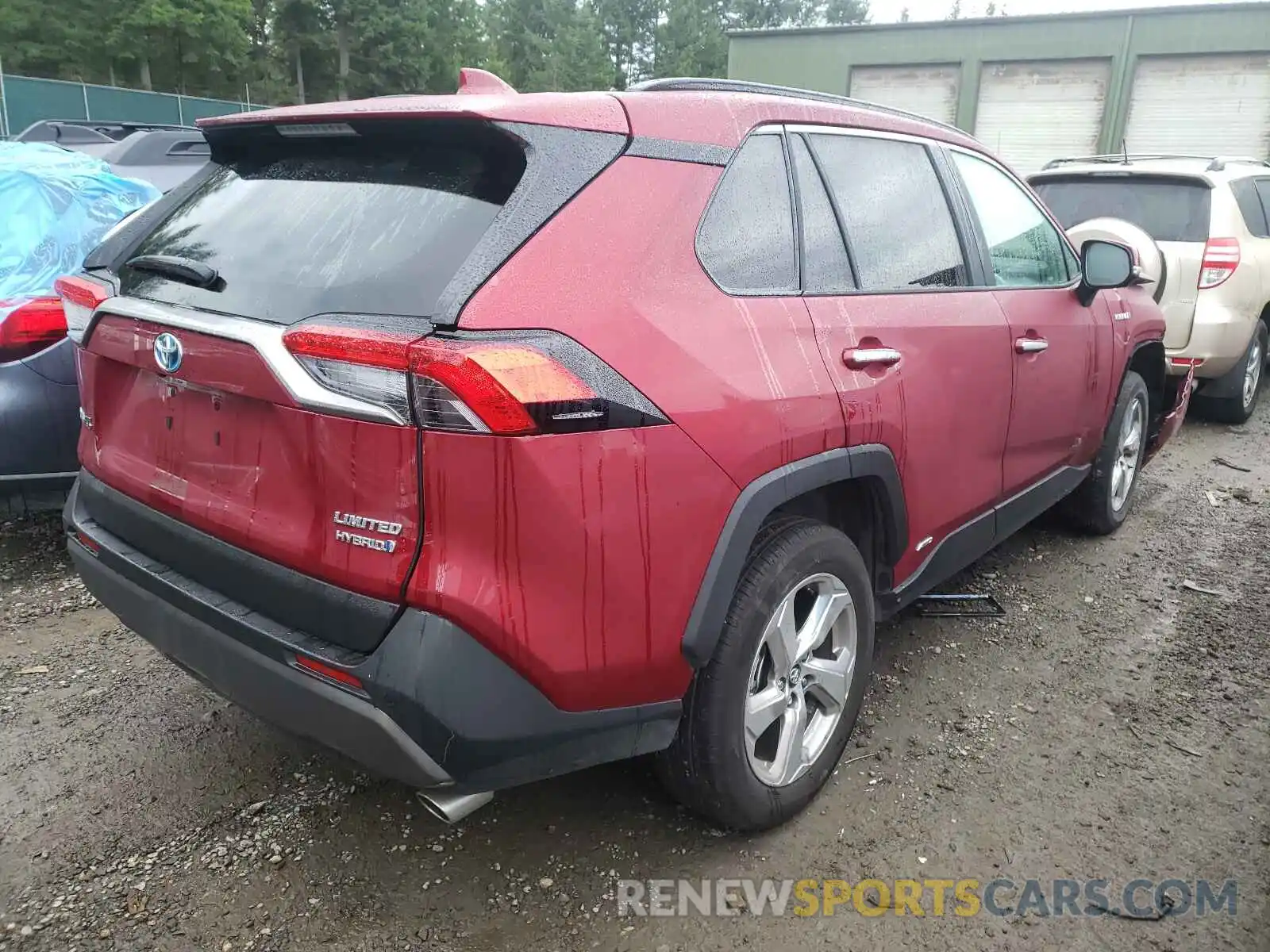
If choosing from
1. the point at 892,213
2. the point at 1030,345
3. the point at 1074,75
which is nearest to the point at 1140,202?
the point at 1030,345

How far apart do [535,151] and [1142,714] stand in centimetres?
262

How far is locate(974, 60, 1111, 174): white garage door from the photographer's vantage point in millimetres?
19562

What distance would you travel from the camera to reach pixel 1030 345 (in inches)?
126

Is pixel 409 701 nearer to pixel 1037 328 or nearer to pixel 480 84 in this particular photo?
pixel 480 84

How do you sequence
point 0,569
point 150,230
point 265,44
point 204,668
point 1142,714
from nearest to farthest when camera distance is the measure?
point 204,668 → point 150,230 → point 1142,714 → point 0,569 → point 265,44

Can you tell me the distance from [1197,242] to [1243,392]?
1292 millimetres

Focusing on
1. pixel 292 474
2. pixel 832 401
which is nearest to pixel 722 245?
pixel 832 401

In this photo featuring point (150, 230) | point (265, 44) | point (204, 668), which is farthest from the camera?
point (265, 44)

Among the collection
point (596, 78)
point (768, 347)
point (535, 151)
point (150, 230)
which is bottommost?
point (768, 347)

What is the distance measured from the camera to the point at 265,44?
40.2 metres

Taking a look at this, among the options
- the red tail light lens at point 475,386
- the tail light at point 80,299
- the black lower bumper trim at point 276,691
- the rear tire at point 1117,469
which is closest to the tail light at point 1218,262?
the rear tire at point 1117,469

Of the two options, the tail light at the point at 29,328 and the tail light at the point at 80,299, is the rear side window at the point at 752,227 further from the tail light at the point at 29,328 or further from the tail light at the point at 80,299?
the tail light at the point at 29,328

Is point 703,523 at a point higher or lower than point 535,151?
lower

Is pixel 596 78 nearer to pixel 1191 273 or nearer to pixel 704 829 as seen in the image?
pixel 1191 273
